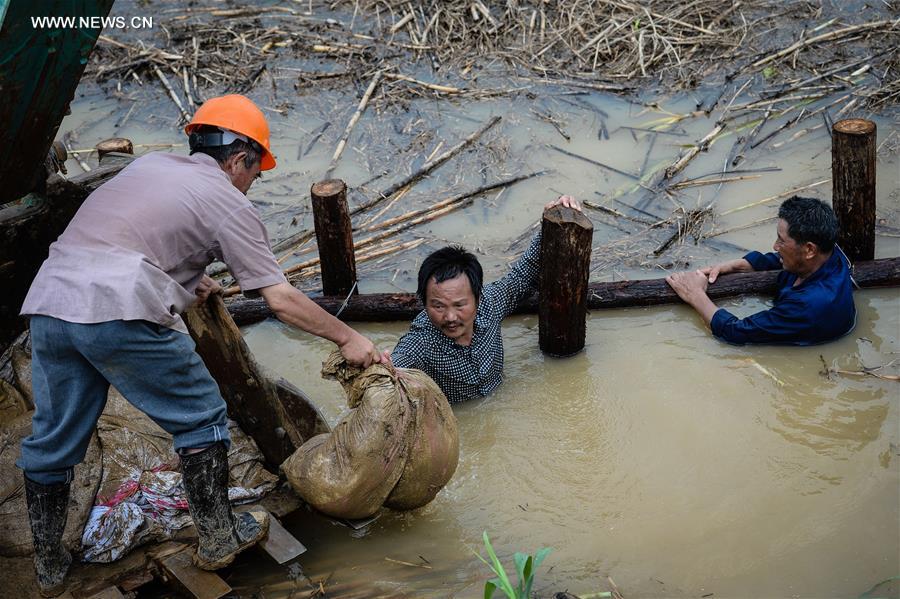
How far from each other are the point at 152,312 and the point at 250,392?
114cm

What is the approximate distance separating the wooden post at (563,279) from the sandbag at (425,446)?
1.34m

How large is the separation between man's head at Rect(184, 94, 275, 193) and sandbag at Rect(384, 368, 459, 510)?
113 cm

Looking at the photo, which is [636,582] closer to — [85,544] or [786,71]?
[85,544]

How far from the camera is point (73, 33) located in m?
3.74

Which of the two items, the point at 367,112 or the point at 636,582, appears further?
the point at 367,112

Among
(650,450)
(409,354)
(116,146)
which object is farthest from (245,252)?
(116,146)

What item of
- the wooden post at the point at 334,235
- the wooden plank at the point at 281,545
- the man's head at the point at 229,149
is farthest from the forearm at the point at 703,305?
the man's head at the point at 229,149

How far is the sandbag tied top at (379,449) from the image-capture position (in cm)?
412

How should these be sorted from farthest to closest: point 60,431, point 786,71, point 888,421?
point 786,71 < point 888,421 < point 60,431

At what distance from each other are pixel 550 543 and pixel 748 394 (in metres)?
1.65

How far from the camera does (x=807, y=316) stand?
564 cm

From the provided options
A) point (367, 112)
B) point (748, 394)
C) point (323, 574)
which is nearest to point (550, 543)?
point (323, 574)

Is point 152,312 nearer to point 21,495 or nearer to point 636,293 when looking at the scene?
point 21,495

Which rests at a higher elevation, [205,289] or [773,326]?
[205,289]
